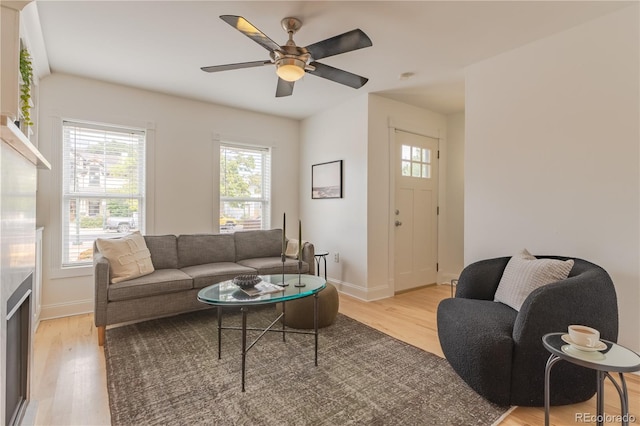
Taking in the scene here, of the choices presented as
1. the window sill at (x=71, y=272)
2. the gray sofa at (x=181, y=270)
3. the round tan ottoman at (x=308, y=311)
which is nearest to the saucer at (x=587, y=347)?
the round tan ottoman at (x=308, y=311)

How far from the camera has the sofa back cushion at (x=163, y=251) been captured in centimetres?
334

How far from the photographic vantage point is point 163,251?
3.41 m

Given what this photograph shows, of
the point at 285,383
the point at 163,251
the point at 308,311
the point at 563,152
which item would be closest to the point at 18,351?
the point at 285,383

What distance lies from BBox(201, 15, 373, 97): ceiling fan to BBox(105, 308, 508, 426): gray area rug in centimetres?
205

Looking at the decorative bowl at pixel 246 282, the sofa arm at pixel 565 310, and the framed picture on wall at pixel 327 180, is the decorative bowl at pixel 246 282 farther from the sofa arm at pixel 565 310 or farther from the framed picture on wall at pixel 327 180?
the framed picture on wall at pixel 327 180

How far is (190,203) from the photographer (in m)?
4.09

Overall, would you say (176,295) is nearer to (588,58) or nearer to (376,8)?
(376,8)


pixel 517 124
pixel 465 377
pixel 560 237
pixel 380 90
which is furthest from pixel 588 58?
pixel 465 377

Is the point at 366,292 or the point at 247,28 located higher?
the point at 247,28

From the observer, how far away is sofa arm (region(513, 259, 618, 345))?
5.53ft

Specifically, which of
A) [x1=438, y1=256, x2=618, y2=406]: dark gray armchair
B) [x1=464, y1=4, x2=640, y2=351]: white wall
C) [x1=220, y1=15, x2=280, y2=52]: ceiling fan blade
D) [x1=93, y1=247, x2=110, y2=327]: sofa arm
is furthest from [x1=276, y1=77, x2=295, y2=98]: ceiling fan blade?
[x1=438, y1=256, x2=618, y2=406]: dark gray armchair

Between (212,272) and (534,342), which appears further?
(212,272)

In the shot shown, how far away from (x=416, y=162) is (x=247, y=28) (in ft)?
10.4

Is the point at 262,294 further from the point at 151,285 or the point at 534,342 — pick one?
the point at 534,342
